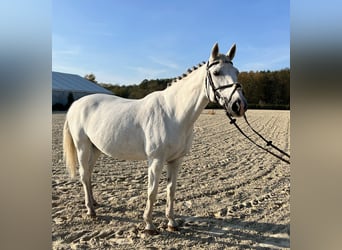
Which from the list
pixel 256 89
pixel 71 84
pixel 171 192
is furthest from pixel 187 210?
pixel 71 84

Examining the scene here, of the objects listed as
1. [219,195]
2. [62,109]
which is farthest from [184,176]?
[62,109]

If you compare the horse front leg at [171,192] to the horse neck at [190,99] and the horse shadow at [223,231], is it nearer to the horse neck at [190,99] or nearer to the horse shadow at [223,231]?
the horse shadow at [223,231]

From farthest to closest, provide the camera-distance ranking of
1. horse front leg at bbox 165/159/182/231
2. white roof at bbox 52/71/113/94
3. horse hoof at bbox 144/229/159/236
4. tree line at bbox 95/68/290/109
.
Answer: white roof at bbox 52/71/113/94, tree line at bbox 95/68/290/109, horse front leg at bbox 165/159/182/231, horse hoof at bbox 144/229/159/236

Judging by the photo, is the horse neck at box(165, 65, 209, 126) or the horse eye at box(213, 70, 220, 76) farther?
the horse neck at box(165, 65, 209, 126)

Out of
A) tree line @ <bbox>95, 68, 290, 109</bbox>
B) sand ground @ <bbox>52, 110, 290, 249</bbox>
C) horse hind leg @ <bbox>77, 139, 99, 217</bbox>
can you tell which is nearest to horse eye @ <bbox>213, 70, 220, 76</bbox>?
sand ground @ <bbox>52, 110, 290, 249</bbox>

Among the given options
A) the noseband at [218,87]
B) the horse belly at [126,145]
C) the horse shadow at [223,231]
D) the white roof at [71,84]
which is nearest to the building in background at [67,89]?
the white roof at [71,84]

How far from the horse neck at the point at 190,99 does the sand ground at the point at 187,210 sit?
1262 mm

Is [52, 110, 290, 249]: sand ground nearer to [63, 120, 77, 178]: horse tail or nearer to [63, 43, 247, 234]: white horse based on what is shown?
[63, 43, 247, 234]: white horse

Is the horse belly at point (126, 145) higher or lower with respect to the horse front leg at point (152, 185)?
higher

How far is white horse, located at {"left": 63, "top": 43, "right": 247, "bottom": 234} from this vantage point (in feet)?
7.79

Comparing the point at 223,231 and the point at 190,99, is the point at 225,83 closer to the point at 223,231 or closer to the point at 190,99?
the point at 190,99

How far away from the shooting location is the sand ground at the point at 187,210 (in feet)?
8.68
